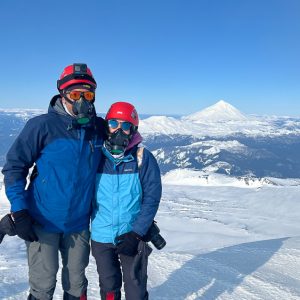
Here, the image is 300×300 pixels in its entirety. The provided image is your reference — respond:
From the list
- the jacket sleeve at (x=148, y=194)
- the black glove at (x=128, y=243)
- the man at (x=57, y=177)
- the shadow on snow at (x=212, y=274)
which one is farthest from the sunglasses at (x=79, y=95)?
the shadow on snow at (x=212, y=274)

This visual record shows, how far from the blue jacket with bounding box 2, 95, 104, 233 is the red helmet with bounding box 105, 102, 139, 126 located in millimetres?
395

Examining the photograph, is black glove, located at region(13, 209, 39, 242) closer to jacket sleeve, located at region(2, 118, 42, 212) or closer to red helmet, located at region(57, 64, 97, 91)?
jacket sleeve, located at region(2, 118, 42, 212)

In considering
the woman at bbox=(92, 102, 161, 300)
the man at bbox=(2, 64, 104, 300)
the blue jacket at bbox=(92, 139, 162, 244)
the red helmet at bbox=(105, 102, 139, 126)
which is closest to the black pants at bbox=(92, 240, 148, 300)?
the woman at bbox=(92, 102, 161, 300)

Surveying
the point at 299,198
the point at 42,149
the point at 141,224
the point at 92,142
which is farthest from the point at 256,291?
the point at 299,198

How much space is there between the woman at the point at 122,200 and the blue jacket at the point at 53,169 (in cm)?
25

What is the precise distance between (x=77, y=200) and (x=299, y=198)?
171 ft

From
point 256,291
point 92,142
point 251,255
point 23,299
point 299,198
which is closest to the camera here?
point 92,142

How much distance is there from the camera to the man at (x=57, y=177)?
368 centimetres

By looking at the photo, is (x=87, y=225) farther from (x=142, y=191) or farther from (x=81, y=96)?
(x=81, y=96)

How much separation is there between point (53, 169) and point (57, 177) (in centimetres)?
10

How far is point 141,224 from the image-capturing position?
4109 millimetres

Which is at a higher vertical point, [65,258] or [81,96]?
[81,96]

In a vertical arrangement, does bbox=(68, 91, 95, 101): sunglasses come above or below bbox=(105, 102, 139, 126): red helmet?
above

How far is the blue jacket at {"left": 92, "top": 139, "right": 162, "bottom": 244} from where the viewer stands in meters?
4.18
